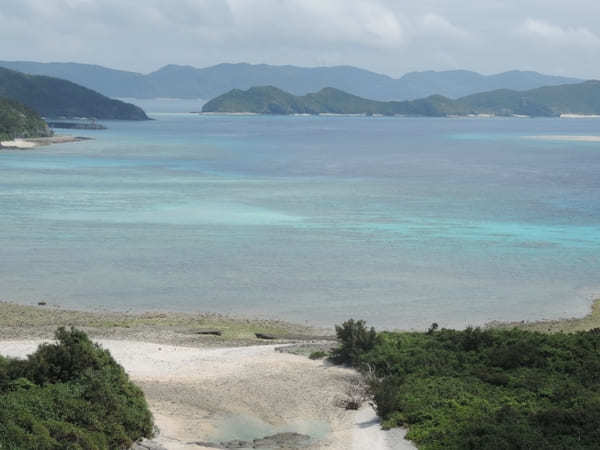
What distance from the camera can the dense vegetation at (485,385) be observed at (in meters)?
15.2

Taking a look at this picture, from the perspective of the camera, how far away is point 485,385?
731 inches

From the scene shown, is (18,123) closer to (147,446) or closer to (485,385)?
(485,385)

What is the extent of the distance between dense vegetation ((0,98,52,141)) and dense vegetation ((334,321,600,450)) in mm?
114668

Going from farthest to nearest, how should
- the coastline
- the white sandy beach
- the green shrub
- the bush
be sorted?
the green shrub < the bush < the coastline < the white sandy beach

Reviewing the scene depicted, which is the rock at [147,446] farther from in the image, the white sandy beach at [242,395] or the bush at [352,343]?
the bush at [352,343]

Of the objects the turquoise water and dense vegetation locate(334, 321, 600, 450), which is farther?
the turquoise water

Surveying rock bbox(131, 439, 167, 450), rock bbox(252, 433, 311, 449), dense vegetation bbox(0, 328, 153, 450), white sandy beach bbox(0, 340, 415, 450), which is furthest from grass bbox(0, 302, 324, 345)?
rock bbox(131, 439, 167, 450)

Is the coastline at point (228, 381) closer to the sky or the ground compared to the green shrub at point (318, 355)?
closer to the ground

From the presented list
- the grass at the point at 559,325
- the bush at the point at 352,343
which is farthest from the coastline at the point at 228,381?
the grass at the point at 559,325

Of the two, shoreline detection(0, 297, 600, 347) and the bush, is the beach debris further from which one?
shoreline detection(0, 297, 600, 347)

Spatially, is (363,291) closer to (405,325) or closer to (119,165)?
(405,325)

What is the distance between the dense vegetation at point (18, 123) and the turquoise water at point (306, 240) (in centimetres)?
3741

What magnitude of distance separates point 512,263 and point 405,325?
1320cm

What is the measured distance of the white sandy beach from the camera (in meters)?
16.8
